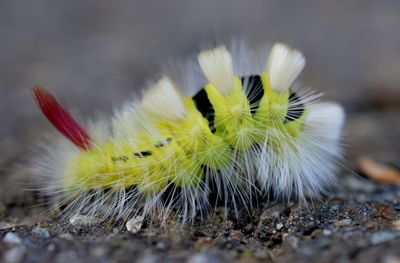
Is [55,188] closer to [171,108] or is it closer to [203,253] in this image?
[171,108]

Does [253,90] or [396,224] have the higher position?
[253,90]

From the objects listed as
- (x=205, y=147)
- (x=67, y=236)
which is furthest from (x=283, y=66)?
(x=67, y=236)

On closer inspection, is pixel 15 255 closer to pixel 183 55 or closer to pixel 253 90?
pixel 253 90

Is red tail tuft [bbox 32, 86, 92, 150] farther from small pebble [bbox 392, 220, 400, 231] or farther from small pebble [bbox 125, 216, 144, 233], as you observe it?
small pebble [bbox 392, 220, 400, 231]

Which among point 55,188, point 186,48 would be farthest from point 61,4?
point 55,188

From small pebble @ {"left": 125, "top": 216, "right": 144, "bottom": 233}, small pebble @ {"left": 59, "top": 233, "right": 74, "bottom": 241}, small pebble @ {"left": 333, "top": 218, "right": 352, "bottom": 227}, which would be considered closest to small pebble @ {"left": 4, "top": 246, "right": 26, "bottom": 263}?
small pebble @ {"left": 59, "top": 233, "right": 74, "bottom": 241}

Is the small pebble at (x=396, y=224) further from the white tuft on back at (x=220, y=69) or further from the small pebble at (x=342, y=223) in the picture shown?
the white tuft on back at (x=220, y=69)
